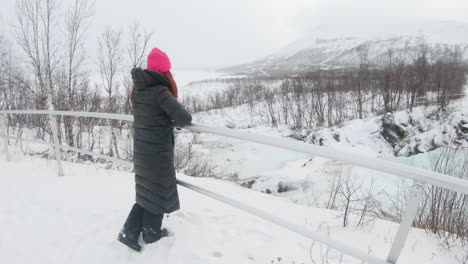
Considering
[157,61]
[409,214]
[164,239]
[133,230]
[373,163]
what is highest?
[157,61]

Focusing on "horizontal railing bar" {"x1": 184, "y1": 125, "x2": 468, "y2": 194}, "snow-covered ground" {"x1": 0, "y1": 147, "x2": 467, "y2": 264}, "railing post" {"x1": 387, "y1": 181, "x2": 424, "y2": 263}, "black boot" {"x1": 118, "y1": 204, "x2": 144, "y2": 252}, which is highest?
"horizontal railing bar" {"x1": 184, "y1": 125, "x2": 468, "y2": 194}

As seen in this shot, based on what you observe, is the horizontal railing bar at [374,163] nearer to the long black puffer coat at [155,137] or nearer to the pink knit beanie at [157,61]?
the long black puffer coat at [155,137]

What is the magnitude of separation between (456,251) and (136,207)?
3.66 meters

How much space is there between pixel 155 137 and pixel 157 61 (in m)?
0.59

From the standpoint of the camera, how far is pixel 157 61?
2051 mm

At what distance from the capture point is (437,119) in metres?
25.0

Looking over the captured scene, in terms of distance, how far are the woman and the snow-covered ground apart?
0.23 metres

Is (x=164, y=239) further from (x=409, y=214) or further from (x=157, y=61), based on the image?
(x=409, y=214)

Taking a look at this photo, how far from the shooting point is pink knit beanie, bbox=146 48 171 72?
2053mm

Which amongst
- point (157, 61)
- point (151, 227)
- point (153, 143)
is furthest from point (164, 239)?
point (157, 61)

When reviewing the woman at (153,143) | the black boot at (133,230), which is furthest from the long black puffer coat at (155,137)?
Result: the black boot at (133,230)

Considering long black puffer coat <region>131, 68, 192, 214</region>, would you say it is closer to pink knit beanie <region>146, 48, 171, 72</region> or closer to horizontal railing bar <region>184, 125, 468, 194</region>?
pink knit beanie <region>146, 48, 171, 72</region>

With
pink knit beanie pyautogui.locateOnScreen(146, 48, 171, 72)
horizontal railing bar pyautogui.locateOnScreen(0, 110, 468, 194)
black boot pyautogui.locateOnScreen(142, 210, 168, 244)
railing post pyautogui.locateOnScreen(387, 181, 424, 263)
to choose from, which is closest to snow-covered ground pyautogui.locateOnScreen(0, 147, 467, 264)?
black boot pyautogui.locateOnScreen(142, 210, 168, 244)

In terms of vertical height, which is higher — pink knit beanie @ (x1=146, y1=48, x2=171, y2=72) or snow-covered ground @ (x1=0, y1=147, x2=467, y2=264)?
pink knit beanie @ (x1=146, y1=48, x2=171, y2=72)
